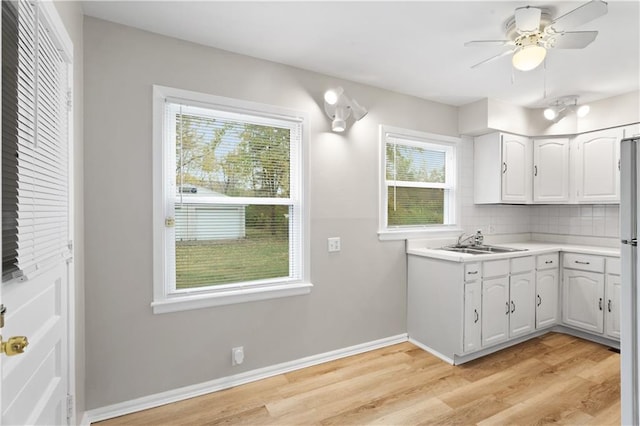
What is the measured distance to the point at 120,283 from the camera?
211cm

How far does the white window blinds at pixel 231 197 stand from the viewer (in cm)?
233

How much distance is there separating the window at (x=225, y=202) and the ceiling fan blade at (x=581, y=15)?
175 centimetres

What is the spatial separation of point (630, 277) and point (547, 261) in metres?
2.10

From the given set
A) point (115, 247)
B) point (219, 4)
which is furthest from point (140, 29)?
point (115, 247)

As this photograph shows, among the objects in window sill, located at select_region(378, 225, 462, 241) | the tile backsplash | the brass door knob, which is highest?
the tile backsplash

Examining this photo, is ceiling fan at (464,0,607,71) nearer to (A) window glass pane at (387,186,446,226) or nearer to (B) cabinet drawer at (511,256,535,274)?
→ (A) window glass pane at (387,186,446,226)

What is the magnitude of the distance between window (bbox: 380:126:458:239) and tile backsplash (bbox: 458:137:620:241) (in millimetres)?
169

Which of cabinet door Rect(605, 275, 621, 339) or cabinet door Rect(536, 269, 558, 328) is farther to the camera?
cabinet door Rect(536, 269, 558, 328)

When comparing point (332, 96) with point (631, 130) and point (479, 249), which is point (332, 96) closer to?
point (479, 249)

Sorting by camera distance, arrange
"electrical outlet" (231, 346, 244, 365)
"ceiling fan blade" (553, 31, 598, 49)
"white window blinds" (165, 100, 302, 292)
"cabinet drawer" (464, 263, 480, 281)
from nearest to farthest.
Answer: "ceiling fan blade" (553, 31, 598, 49) → "white window blinds" (165, 100, 302, 292) → "electrical outlet" (231, 346, 244, 365) → "cabinet drawer" (464, 263, 480, 281)

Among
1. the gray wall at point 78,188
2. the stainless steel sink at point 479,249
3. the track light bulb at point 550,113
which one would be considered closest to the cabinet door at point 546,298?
the stainless steel sink at point 479,249

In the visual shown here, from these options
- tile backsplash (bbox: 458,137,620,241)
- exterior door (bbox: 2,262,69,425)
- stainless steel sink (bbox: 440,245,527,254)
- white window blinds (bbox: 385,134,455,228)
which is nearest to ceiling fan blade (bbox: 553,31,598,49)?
white window blinds (bbox: 385,134,455,228)

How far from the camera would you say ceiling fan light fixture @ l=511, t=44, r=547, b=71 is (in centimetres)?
191

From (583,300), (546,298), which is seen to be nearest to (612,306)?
(583,300)
